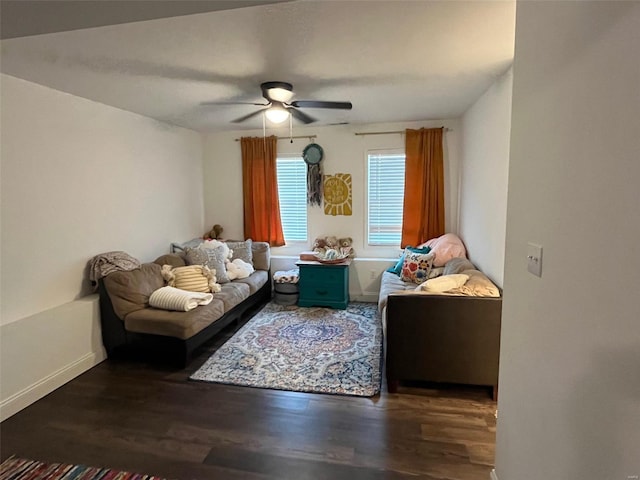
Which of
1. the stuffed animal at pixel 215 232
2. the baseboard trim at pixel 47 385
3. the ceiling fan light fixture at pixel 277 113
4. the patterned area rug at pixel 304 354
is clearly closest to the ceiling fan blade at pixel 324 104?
the ceiling fan light fixture at pixel 277 113

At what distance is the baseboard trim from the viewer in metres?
2.42

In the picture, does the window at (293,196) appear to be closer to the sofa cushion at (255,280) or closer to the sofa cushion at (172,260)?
the sofa cushion at (255,280)

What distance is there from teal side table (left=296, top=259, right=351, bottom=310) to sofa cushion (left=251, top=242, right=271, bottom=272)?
2.06ft

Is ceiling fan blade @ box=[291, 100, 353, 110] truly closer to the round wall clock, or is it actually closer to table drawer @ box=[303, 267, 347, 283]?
the round wall clock

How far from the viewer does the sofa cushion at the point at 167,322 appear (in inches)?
119

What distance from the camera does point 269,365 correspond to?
306 cm

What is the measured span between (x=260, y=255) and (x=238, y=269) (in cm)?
57

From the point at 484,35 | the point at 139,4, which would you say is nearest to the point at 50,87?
the point at 139,4

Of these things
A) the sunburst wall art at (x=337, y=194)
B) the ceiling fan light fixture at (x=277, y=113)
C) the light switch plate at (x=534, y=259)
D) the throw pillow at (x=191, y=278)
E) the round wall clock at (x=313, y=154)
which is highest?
the ceiling fan light fixture at (x=277, y=113)

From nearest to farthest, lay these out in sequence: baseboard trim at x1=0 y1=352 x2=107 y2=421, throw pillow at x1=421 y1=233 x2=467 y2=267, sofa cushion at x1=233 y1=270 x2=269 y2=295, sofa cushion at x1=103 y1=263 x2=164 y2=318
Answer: baseboard trim at x1=0 y1=352 x2=107 y2=421 → sofa cushion at x1=103 y1=263 x2=164 y2=318 → throw pillow at x1=421 y1=233 x2=467 y2=267 → sofa cushion at x1=233 y1=270 x2=269 y2=295

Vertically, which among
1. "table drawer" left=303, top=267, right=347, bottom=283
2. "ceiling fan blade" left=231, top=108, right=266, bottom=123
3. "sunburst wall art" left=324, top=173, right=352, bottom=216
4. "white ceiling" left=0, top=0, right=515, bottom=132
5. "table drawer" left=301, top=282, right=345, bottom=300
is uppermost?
"white ceiling" left=0, top=0, right=515, bottom=132

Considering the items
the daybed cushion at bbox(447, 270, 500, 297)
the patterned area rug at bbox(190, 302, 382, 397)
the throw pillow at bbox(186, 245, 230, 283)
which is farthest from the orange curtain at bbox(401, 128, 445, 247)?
the throw pillow at bbox(186, 245, 230, 283)

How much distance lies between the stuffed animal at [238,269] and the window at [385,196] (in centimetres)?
170

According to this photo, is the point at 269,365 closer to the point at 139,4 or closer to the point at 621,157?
the point at 139,4
